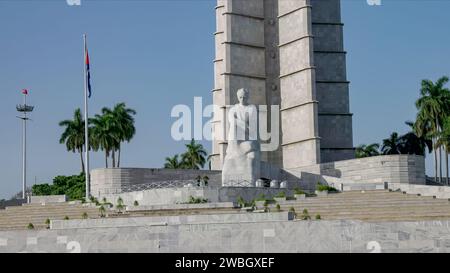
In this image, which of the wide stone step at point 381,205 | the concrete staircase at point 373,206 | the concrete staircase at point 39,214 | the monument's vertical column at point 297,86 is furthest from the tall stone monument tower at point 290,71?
the wide stone step at point 381,205

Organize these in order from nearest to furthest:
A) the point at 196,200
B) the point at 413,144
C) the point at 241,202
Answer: the point at 241,202, the point at 196,200, the point at 413,144

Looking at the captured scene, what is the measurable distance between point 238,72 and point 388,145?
28.8 meters

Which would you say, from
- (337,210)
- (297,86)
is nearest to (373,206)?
(337,210)

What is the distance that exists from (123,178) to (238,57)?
54.6 feet

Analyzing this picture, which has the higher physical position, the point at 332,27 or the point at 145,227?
the point at 332,27

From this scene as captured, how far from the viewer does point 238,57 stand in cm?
6150

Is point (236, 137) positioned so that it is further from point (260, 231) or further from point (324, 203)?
point (260, 231)

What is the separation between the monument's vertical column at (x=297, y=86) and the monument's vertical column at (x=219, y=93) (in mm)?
5117

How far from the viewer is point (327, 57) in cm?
6419

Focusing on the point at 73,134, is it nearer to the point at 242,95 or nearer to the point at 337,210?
the point at 242,95

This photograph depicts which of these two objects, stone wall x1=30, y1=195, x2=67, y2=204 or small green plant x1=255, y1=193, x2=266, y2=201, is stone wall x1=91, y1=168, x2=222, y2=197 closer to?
stone wall x1=30, y1=195, x2=67, y2=204

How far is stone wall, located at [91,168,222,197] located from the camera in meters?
50.0
